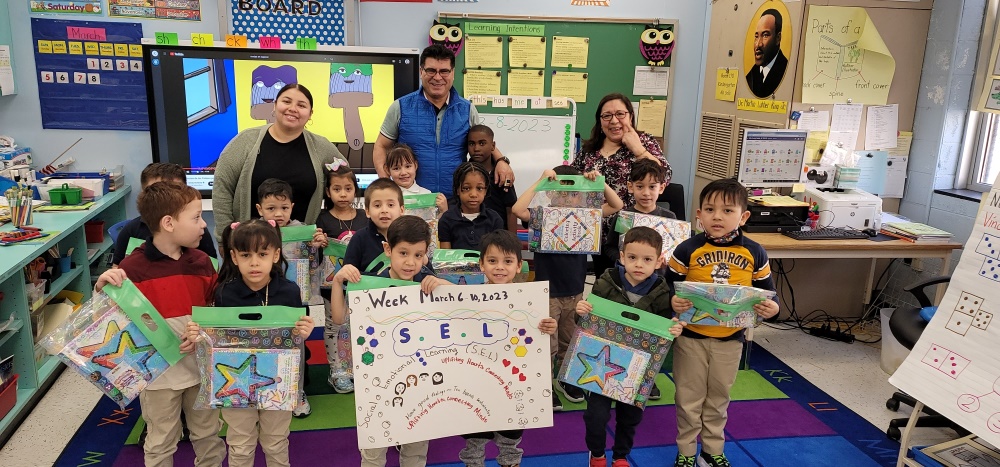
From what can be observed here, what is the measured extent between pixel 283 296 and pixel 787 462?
217cm

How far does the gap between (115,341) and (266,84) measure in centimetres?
312

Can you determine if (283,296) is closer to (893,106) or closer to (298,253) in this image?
(298,253)

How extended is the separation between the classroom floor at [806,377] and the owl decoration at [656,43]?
2294 millimetres

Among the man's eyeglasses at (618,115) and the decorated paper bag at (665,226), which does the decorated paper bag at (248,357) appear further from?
the man's eyeglasses at (618,115)

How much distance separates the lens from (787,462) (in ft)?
9.36

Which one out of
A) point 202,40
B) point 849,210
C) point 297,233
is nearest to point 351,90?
point 202,40

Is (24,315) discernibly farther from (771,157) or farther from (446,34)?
(771,157)

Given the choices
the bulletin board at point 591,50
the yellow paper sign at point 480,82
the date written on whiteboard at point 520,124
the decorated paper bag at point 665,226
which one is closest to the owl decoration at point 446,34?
the bulletin board at point 591,50

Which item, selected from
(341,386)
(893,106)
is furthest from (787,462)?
(893,106)

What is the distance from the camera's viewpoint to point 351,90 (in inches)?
189

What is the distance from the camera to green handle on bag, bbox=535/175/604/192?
109 inches

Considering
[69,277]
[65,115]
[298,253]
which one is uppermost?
[65,115]

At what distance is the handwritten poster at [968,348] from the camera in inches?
98.4

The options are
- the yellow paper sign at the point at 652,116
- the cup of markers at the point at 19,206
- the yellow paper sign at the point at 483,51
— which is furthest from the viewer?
the yellow paper sign at the point at 652,116
